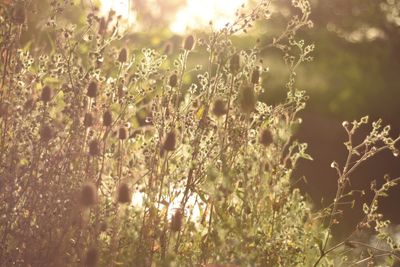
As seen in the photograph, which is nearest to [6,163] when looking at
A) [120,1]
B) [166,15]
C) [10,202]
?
[10,202]

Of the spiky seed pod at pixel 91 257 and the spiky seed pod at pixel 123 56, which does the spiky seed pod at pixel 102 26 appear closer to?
the spiky seed pod at pixel 123 56

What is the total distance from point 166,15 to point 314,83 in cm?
280

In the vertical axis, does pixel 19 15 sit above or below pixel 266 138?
above

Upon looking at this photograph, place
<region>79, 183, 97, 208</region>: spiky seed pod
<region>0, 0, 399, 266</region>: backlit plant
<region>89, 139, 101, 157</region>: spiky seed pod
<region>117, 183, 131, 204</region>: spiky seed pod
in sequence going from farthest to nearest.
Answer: <region>0, 0, 399, 266</region>: backlit plant
<region>89, 139, 101, 157</region>: spiky seed pod
<region>117, 183, 131, 204</region>: spiky seed pod
<region>79, 183, 97, 208</region>: spiky seed pod

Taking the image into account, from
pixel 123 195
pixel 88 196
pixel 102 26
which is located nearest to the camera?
pixel 88 196

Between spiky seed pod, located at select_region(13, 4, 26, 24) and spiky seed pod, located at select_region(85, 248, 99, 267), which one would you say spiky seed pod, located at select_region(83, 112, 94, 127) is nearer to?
spiky seed pod, located at select_region(13, 4, 26, 24)

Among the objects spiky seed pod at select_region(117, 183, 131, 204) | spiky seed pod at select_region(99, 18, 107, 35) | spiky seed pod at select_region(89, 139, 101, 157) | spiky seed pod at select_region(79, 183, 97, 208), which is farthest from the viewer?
spiky seed pod at select_region(99, 18, 107, 35)

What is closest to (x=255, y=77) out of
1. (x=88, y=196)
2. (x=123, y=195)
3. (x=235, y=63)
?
(x=235, y=63)

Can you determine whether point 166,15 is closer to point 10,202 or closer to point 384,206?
point 384,206

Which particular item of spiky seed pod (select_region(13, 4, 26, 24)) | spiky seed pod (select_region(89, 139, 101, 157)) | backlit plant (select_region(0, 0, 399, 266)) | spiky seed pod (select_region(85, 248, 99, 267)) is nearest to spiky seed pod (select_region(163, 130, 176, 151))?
backlit plant (select_region(0, 0, 399, 266))

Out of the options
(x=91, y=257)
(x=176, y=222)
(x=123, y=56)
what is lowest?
(x=91, y=257)

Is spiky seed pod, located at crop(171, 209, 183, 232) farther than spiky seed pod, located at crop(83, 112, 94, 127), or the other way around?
spiky seed pod, located at crop(83, 112, 94, 127)

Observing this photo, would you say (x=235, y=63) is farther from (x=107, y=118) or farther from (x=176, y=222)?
(x=176, y=222)

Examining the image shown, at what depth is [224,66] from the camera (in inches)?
96.1
